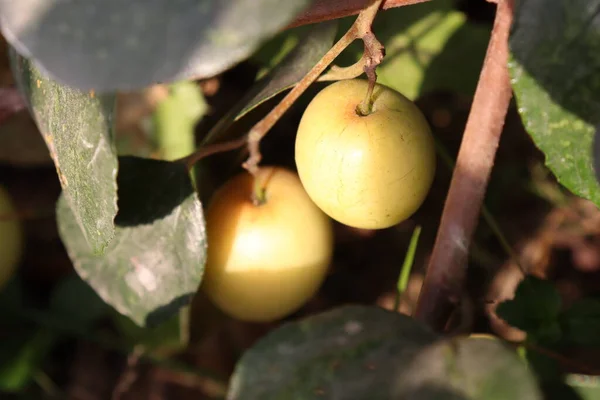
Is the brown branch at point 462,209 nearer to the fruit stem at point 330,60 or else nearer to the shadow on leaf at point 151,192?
the fruit stem at point 330,60

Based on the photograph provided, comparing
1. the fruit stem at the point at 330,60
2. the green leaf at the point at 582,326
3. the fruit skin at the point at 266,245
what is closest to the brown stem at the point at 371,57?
the fruit stem at the point at 330,60

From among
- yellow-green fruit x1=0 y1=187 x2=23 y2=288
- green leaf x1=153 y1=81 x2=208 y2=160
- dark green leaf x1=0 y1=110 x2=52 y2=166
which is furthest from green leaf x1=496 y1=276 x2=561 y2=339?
dark green leaf x1=0 y1=110 x2=52 y2=166

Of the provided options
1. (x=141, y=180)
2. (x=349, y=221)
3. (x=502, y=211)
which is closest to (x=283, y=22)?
(x=349, y=221)

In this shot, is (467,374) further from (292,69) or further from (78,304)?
(78,304)

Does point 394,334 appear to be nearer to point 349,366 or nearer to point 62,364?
point 349,366

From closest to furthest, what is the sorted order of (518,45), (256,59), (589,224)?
(518,45) → (256,59) → (589,224)

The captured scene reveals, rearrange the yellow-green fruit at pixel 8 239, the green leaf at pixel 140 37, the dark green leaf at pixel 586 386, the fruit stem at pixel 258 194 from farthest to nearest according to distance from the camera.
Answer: the yellow-green fruit at pixel 8 239, the fruit stem at pixel 258 194, the dark green leaf at pixel 586 386, the green leaf at pixel 140 37

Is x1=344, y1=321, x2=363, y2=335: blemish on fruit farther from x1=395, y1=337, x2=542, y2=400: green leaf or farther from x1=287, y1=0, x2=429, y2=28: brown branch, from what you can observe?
x1=287, y1=0, x2=429, y2=28: brown branch
